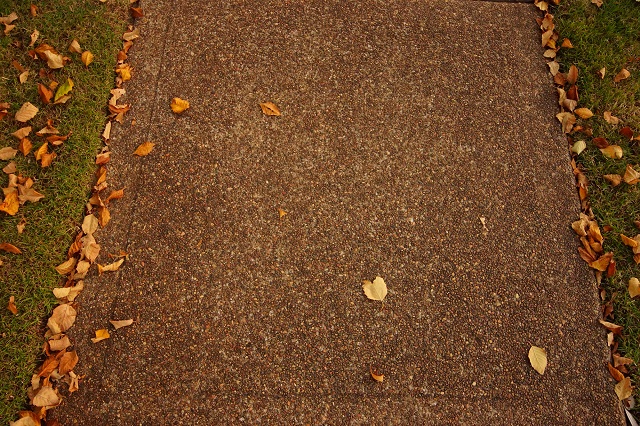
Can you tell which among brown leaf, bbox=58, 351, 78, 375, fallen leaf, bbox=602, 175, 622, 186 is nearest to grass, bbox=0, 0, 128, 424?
brown leaf, bbox=58, 351, 78, 375

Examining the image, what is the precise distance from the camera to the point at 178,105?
284cm

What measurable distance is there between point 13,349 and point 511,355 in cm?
252

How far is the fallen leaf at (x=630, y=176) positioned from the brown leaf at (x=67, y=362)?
3.28 metres

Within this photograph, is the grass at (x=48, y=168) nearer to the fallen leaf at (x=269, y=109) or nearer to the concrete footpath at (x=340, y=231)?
the concrete footpath at (x=340, y=231)

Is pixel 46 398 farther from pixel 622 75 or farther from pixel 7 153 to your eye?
pixel 622 75

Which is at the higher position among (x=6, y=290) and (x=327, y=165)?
(x=327, y=165)

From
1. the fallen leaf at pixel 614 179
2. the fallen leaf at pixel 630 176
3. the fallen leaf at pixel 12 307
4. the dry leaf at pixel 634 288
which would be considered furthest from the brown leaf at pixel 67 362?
the fallen leaf at pixel 630 176

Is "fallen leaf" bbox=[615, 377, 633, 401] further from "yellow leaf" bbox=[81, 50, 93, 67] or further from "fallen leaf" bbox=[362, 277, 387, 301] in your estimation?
"yellow leaf" bbox=[81, 50, 93, 67]

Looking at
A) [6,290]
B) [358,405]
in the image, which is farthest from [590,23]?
[6,290]

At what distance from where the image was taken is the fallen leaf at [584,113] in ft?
10.1

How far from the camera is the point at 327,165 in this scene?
281cm

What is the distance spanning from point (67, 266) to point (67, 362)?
0.50 m

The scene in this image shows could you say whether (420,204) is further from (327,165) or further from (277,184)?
(277,184)

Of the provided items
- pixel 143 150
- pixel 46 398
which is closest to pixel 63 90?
pixel 143 150
